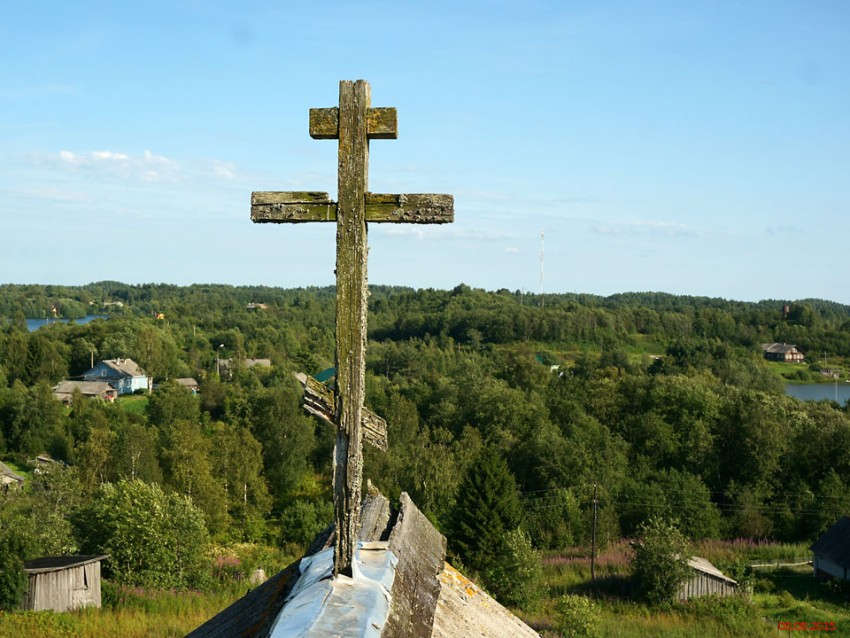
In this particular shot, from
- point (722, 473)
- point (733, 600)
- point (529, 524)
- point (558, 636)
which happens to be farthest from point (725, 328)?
point (558, 636)

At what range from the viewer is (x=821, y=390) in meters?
82.3

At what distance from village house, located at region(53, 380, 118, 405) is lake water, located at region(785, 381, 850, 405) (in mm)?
65892

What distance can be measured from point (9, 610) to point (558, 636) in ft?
41.5

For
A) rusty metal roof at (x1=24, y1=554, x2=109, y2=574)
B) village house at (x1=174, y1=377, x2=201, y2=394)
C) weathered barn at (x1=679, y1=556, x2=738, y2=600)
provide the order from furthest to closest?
village house at (x1=174, y1=377, x2=201, y2=394), weathered barn at (x1=679, y1=556, x2=738, y2=600), rusty metal roof at (x1=24, y1=554, x2=109, y2=574)

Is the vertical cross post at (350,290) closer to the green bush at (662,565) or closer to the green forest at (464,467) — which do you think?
the green forest at (464,467)

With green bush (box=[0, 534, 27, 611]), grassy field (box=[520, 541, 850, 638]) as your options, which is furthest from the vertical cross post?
green bush (box=[0, 534, 27, 611])

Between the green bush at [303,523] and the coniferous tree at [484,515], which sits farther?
the green bush at [303,523]

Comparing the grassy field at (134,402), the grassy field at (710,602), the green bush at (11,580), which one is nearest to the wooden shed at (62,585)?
the green bush at (11,580)

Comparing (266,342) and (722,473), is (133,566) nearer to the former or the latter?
(722,473)

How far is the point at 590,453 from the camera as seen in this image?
37.1 meters

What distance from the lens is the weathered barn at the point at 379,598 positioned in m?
3.63

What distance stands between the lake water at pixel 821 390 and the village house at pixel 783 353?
10646 millimetres

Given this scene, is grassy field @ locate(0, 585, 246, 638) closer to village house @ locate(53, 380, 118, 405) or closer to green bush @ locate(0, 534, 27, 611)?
green bush @ locate(0, 534, 27, 611)

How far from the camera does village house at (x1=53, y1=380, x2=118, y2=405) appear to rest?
214 ft
